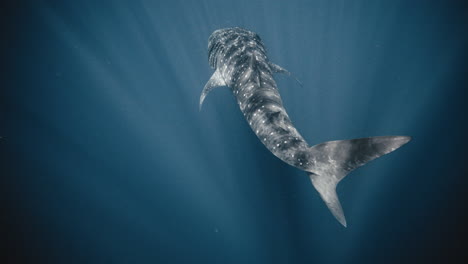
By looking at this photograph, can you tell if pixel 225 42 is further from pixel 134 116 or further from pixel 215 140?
pixel 134 116

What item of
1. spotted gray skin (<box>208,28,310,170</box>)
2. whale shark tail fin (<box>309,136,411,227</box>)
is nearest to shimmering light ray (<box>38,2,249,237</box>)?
spotted gray skin (<box>208,28,310,170</box>)

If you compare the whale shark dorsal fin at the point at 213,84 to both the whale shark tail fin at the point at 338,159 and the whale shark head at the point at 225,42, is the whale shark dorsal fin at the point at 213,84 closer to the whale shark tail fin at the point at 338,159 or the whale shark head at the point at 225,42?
the whale shark head at the point at 225,42

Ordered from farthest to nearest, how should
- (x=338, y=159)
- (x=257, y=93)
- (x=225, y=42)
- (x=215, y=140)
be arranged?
1. (x=215, y=140)
2. (x=225, y=42)
3. (x=257, y=93)
4. (x=338, y=159)

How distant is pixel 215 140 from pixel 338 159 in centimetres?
695

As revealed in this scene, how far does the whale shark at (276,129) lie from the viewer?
9.01 ft

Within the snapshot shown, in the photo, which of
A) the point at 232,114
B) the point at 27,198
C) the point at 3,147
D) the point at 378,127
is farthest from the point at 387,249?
the point at 3,147

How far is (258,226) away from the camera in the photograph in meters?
9.10

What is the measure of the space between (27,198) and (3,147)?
330 cm

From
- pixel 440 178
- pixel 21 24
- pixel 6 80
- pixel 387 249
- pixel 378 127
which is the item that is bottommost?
pixel 387 249

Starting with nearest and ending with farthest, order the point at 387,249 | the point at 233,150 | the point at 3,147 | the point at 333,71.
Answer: the point at 387,249 → the point at 233,150 → the point at 333,71 → the point at 3,147

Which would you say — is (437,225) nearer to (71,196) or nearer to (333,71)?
(333,71)

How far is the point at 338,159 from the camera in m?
3.00

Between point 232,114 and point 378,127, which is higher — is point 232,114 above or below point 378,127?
above

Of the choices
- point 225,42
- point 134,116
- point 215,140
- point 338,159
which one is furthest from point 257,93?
point 134,116
